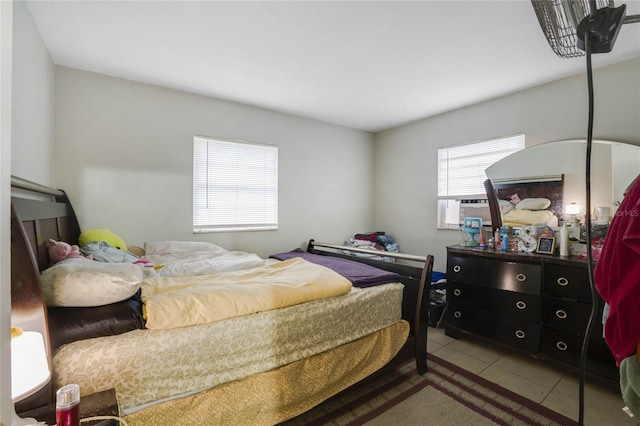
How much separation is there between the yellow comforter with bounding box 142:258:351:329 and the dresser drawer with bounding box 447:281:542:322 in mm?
1438

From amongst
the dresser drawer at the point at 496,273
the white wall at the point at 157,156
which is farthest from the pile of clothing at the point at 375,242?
the dresser drawer at the point at 496,273

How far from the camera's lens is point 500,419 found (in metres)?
1.66

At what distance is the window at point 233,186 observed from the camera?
10.1 feet

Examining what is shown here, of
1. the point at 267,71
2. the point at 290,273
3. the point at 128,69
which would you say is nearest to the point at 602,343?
the point at 290,273

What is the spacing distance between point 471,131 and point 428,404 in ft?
9.23

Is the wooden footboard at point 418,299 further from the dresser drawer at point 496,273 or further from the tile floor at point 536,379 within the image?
the dresser drawer at point 496,273

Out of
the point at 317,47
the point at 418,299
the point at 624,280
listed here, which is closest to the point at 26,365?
the point at 624,280

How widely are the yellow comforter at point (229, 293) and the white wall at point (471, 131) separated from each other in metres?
2.24

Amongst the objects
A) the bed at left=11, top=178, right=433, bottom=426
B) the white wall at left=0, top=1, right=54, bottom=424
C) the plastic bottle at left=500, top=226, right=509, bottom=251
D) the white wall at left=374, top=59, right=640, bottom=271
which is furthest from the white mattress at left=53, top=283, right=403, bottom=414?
the white wall at left=374, top=59, right=640, bottom=271

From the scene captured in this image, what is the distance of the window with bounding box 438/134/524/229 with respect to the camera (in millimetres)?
3031

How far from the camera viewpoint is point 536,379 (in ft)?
6.78

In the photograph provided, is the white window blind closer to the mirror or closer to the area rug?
the mirror

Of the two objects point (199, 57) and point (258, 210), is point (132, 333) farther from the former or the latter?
point (258, 210)

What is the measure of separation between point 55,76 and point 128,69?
0.57 meters
